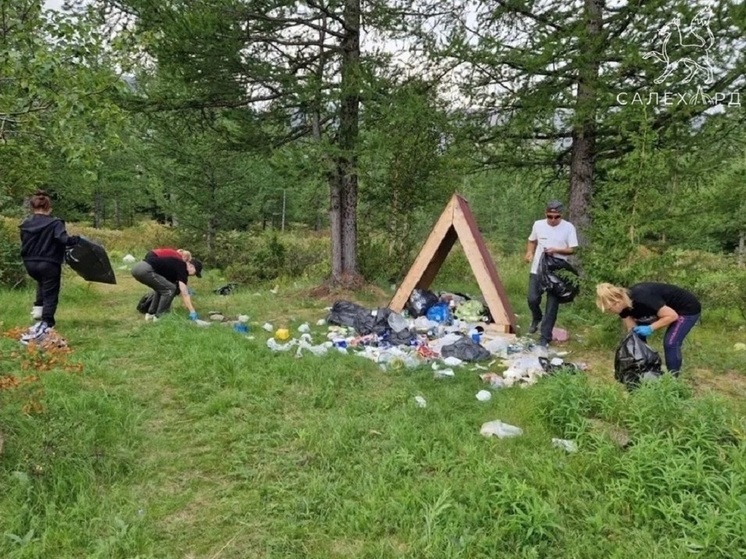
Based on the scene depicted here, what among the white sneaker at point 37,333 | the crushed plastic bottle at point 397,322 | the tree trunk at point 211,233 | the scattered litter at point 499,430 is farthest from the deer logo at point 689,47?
the tree trunk at point 211,233

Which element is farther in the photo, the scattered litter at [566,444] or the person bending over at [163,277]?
the person bending over at [163,277]

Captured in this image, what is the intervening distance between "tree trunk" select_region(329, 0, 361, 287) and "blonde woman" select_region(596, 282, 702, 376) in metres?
4.32

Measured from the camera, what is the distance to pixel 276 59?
24.1ft

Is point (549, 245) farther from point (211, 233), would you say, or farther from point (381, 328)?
point (211, 233)

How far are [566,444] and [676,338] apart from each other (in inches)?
70.6

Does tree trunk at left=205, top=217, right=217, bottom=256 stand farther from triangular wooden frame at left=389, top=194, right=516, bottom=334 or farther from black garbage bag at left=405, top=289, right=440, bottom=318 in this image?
black garbage bag at left=405, top=289, right=440, bottom=318

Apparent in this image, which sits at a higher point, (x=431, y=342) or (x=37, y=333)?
(x=37, y=333)

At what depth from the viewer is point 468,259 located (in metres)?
6.51

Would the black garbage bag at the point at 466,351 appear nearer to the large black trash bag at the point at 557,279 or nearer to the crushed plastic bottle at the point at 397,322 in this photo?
the crushed plastic bottle at the point at 397,322

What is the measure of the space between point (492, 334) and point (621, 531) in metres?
3.70

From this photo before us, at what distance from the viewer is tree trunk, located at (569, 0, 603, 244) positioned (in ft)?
20.2

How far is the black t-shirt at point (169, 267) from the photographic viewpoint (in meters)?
6.16

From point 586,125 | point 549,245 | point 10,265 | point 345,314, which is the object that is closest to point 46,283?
point 345,314

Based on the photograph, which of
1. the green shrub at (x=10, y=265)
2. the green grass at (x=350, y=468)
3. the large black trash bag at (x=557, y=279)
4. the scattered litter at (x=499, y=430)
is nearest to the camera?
the green grass at (x=350, y=468)
